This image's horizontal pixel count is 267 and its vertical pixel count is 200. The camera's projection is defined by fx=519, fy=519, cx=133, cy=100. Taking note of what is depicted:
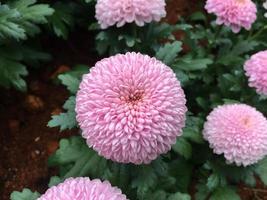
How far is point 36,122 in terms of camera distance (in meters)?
2.72

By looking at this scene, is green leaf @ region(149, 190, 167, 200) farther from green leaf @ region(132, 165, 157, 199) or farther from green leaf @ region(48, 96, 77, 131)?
green leaf @ region(48, 96, 77, 131)

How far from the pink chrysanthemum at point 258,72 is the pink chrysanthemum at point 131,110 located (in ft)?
2.48

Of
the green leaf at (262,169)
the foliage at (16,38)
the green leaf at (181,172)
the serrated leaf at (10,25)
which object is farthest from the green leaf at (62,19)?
the green leaf at (262,169)

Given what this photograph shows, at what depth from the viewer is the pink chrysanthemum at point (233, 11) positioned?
7.98 feet

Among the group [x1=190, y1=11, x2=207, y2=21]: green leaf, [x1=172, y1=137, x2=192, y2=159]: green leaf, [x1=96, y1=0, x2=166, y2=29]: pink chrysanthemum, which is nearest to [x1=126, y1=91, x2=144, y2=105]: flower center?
[x1=172, y1=137, x2=192, y2=159]: green leaf

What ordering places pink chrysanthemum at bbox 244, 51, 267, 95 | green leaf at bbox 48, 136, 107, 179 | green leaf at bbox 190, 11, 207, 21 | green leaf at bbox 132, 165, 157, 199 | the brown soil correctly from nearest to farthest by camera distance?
green leaf at bbox 132, 165, 157, 199 → green leaf at bbox 48, 136, 107, 179 → pink chrysanthemum at bbox 244, 51, 267, 95 → the brown soil → green leaf at bbox 190, 11, 207, 21

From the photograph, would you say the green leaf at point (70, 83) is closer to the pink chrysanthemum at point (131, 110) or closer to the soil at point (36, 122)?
the pink chrysanthemum at point (131, 110)

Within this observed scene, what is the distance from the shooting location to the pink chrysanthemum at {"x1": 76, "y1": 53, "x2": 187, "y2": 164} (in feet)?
5.15

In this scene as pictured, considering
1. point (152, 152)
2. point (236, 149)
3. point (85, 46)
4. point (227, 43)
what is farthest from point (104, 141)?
point (85, 46)

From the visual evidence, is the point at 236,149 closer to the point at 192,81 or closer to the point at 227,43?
the point at 192,81

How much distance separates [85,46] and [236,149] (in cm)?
132

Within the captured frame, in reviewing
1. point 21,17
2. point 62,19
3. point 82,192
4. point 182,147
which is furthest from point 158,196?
point 62,19

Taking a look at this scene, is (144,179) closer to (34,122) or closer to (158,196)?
(158,196)

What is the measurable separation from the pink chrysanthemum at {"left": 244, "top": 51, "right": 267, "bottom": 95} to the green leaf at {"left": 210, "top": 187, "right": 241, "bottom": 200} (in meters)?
0.46
